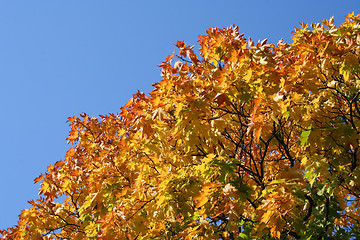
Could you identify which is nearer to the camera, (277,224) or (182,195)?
(277,224)

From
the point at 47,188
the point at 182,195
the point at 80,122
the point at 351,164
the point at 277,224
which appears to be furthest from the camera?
the point at 80,122

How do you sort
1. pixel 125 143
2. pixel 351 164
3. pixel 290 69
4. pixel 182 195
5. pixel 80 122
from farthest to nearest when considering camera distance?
→ 1. pixel 80 122
2. pixel 125 143
3. pixel 351 164
4. pixel 290 69
5. pixel 182 195

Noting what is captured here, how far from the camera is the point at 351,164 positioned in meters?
7.91

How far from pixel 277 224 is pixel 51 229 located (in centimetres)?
715

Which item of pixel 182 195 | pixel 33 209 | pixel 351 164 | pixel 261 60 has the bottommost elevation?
pixel 182 195

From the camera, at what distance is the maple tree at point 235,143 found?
644cm

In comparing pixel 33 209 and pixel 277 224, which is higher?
pixel 33 209

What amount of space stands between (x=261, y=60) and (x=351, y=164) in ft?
9.78

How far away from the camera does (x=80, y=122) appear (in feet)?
43.0

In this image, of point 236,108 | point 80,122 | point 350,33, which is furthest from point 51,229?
point 350,33

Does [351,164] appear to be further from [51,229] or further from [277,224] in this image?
[51,229]

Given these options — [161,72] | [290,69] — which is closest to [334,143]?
[290,69]

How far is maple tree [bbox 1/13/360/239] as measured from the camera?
21.1ft

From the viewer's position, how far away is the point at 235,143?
7.86 meters
